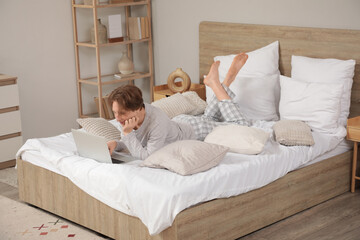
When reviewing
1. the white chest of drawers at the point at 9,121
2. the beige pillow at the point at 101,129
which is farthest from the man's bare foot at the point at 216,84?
the white chest of drawers at the point at 9,121

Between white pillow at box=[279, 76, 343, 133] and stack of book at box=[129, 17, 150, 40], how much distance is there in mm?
1834

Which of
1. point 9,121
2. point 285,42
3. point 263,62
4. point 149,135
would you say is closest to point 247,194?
point 149,135

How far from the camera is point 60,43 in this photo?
17.3 feet

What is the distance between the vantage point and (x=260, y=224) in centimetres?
330

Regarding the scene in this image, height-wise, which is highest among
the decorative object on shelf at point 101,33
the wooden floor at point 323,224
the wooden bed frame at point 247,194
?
the decorative object on shelf at point 101,33

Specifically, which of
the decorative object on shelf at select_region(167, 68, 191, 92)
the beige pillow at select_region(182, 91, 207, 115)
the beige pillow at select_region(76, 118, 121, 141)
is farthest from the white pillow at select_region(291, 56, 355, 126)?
the beige pillow at select_region(76, 118, 121, 141)

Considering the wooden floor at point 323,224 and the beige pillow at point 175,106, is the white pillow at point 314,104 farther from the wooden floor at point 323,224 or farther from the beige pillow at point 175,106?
the beige pillow at point 175,106

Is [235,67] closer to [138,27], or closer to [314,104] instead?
[314,104]

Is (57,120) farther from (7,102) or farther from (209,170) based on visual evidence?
(209,170)

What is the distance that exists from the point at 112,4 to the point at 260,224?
2668mm

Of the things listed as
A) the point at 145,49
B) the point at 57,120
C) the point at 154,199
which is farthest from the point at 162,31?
the point at 154,199

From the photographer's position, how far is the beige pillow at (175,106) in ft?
13.7

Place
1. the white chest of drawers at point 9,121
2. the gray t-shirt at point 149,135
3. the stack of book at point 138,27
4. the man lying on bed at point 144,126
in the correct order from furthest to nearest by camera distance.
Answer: the stack of book at point 138,27
the white chest of drawers at point 9,121
the gray t-shirt at point 149,135
the man lying on bed at point 144,126

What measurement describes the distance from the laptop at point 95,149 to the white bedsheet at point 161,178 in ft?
0.16
